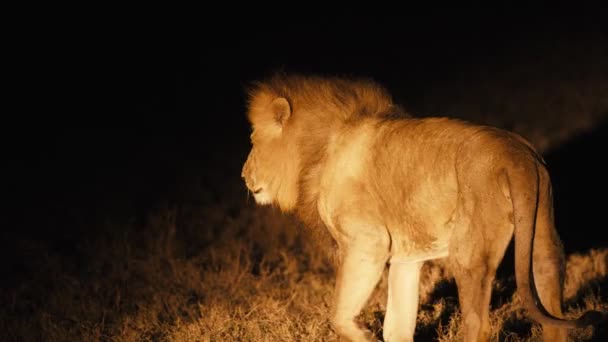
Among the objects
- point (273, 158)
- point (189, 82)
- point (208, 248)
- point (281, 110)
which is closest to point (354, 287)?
point (273, 158)

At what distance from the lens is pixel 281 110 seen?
4.84 m

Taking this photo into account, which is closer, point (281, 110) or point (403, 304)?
point (403, 304)

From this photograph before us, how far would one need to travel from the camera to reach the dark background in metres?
9.52

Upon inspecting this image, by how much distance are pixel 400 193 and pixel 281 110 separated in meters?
1.13

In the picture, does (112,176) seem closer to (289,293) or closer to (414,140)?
(289,293)

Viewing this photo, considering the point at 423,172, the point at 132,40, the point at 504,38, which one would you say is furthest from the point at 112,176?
the point at 132,40

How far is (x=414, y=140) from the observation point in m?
4.04

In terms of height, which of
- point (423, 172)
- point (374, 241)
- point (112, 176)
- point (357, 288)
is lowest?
point (112, 176)

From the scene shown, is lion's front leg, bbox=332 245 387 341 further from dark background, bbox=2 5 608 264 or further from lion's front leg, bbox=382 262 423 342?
dark background, bbox=2 5 608 264

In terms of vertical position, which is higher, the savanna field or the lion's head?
the lion's head

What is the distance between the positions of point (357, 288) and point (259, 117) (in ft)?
4.55

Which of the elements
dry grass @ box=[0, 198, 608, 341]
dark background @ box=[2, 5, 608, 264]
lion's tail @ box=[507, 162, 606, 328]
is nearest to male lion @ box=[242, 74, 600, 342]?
lion's tail @ box=[507, 162, 606, 328]

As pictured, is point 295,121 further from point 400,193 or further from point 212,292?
point 212,292

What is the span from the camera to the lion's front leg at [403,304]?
15.4 feet
